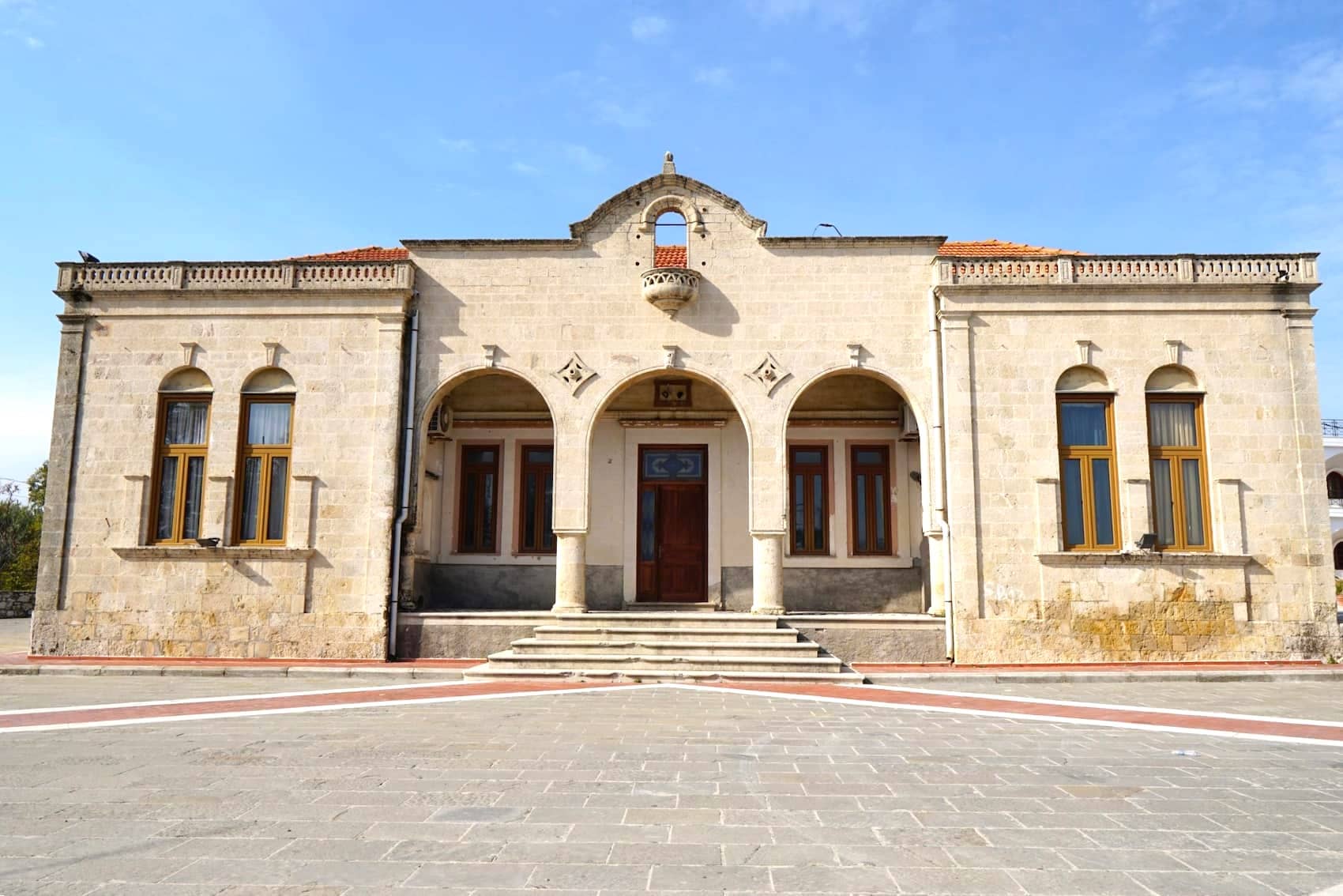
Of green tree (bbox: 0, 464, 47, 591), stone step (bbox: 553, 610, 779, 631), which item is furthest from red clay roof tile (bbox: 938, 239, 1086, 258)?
green tree (bbox: 0, 464, 47, 591)

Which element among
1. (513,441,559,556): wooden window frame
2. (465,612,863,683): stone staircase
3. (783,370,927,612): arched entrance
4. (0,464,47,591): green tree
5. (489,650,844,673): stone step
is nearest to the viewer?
(465,612,863,683): stone staircase

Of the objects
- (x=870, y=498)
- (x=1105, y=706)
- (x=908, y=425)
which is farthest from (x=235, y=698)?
(x=908, y=425)

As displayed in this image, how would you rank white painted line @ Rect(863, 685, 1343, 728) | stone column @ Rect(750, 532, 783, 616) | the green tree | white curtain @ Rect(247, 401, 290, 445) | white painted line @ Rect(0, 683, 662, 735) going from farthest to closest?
the green tree → white curtain @ Rect(247, 401, 290, 445) → stone column @ Rect(750, 532, 783, 616) → white painted line @ Rect(863, 685, 1343, 728) → white painted line @ Rect(0, 683, 662, 735)

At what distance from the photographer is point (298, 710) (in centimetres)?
923

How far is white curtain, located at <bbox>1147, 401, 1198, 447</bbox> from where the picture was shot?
1376 centimetres

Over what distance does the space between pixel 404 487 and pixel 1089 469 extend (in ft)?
35.2

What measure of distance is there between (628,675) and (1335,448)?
4386 centimetres

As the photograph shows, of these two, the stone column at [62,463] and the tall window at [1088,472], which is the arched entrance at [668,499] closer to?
the tall window at [1088,472]

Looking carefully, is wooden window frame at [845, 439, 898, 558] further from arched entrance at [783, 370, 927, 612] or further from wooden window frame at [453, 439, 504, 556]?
wooden window frame at [453, 439, 504, 556]

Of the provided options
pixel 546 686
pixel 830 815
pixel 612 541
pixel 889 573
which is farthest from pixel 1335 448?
pixel 830 815

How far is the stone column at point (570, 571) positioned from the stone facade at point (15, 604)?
21.8m

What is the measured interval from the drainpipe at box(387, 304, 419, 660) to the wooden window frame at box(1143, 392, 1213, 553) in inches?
452

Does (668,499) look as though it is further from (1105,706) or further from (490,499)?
(1105,706)

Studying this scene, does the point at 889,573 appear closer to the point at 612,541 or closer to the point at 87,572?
the point at 612,541
